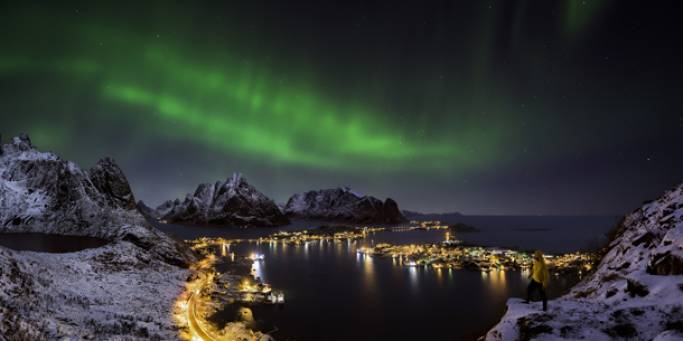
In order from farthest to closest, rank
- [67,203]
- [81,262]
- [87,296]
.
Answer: [67,203] < [81,262] < [87,296]

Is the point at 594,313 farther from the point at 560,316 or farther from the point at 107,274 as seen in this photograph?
the point at 107,274

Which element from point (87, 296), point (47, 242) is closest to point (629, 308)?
point (87, 296)

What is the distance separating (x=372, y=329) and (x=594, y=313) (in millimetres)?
37593

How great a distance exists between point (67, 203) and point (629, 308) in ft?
295

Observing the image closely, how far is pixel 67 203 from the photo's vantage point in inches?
2776

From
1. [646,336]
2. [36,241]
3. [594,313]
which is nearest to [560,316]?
[594,313]

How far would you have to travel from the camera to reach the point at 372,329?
4741 cm

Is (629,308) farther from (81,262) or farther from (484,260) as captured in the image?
(484,260)

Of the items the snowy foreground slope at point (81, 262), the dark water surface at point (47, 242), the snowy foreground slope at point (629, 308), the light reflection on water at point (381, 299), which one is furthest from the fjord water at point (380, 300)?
the snowy foreground slope at point (629, 308)

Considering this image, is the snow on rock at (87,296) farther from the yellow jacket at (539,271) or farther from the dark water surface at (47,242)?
the yellow jacket at (539,271)

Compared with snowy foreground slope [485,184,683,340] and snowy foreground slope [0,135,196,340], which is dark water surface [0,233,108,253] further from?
snowy foreground slope [485,184,683,340]

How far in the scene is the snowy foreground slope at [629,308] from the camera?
12594 millimetres

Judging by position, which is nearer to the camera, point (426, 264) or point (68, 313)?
point (68, 313)

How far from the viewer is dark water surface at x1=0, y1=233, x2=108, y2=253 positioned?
1897 inches
